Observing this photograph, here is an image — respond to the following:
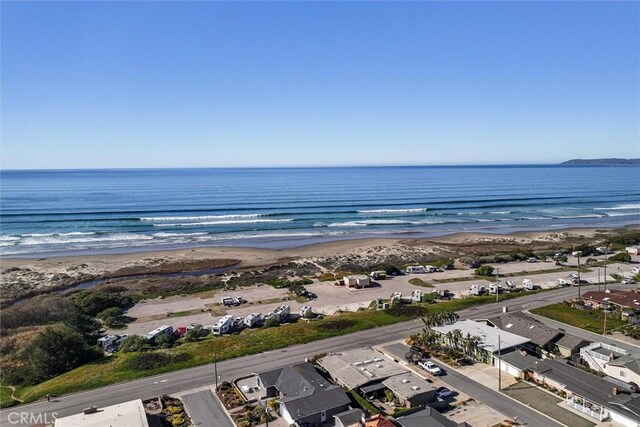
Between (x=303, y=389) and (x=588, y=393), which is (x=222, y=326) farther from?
(x=588, y=393)

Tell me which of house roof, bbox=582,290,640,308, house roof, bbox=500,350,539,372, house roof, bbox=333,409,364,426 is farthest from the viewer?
house roof, bbox=582,290,640,308

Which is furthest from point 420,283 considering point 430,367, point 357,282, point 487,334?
point 430,367

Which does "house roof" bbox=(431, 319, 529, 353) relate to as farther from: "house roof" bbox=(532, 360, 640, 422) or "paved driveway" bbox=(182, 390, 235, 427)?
"paved driveway" bbox=(182, 390, 235, 427)

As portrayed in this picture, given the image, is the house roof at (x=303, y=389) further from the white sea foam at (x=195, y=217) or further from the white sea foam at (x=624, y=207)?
the white sea foam at (x=624, y=207)

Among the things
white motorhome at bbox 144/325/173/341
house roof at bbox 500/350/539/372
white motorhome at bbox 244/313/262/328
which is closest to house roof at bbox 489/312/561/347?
house roof at bbox 500/350/539/372

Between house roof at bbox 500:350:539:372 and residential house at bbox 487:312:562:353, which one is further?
residential house at bbox 487:312:562:353

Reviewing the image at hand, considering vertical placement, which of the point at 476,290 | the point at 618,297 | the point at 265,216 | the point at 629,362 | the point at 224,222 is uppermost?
the point at 265,216

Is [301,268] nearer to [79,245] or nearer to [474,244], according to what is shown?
[474,244]
